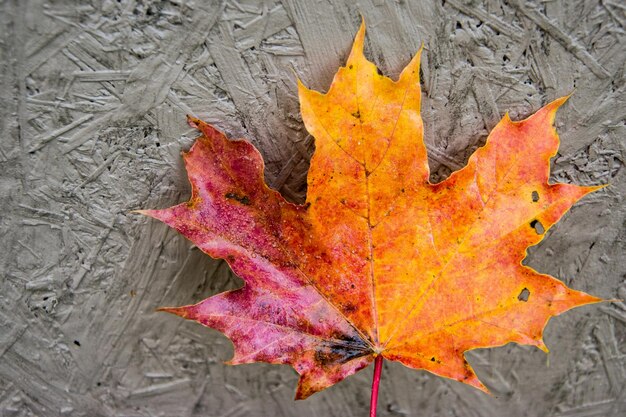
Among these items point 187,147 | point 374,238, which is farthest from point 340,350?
point 187,147

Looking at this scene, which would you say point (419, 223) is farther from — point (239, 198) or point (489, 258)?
point (239, 198)

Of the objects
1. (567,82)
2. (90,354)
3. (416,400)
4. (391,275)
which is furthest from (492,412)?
(90,354)

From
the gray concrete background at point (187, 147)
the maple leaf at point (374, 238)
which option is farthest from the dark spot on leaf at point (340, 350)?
the gray concrete background at point (187, 147)

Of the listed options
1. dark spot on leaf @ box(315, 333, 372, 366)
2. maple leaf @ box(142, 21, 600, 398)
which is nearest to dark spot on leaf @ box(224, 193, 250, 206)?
maple leaf @ box(142, 21, 600, 398)

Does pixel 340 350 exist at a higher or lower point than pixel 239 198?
lower

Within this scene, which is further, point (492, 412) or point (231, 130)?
point (492, 412)

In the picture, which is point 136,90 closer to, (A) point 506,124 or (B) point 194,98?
(B) point 194,98

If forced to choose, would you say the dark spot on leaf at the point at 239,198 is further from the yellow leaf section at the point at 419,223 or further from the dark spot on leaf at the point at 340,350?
the dark spot on leaf at the point at 340,350
